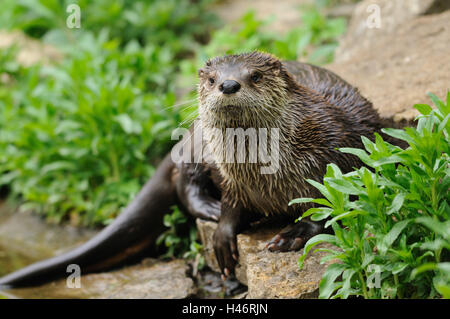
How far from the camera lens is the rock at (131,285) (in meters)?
2.91

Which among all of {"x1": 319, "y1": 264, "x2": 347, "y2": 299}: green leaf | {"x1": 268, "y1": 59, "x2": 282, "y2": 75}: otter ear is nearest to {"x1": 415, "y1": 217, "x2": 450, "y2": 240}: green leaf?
{"x1": 319, "y1": 264, "x2": 347, "y2": 299}: green leaf

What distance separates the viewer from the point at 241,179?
8.11 feet

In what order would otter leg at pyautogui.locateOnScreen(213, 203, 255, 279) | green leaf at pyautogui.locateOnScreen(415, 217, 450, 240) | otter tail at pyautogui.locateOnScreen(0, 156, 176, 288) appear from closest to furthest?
green leaf at pyautogui.locateOnScreen(415, 217, 450, 240) → otter leg at pyautogui.locateOnScreen(213, 203, 255, 279) → otter tail at pyautogui.locateOnScreen(0, 156, 176, 288)

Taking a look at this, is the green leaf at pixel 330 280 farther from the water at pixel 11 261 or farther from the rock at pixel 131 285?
the water at pixel 11 261

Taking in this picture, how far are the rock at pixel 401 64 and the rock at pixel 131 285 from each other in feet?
4.41

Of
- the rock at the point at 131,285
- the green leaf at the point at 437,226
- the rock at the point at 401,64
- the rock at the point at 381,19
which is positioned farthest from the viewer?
the rock at the point at 381,19

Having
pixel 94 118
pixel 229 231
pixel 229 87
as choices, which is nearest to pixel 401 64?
pixel 229 231

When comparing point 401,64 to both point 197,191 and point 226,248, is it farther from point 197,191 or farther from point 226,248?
point 226,248

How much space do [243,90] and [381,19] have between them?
217 centimetres

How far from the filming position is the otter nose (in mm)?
2168

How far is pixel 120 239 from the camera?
328 cm

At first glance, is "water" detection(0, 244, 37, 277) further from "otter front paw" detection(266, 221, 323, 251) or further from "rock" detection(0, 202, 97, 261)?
"otter front paw" detection(266, 221, 323, 251)

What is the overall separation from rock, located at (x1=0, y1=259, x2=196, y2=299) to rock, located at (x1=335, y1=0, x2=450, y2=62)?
184 centimetres

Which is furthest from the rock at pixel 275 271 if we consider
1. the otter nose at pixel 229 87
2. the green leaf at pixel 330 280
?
the otter nose at pixel 229 87
